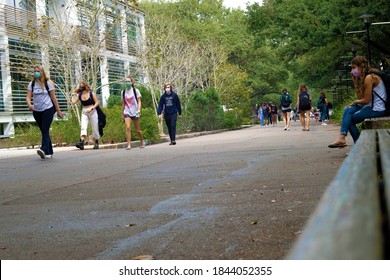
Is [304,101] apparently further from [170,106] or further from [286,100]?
[170,106]

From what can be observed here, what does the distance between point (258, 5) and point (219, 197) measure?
32.6 meters

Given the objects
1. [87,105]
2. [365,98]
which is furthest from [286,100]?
[365,98]

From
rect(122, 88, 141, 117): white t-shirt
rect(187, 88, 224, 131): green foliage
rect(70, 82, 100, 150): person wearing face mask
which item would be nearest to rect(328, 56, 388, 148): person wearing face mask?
rect(122, 88, 141, 117): white t-shirt

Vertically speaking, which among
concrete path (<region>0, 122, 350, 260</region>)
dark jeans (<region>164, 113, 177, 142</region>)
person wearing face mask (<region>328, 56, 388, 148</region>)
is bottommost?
concrete path (<region>0, 122, 350, 260</region>)

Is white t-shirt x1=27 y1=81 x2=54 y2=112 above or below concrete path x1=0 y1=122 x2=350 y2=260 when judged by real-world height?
above

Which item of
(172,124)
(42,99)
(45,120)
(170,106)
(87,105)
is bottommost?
(172,124)

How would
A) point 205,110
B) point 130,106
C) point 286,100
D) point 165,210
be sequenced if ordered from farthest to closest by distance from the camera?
point 205,110 < point 286,100 < point 130,106 < point 165,210

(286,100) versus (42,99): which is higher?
(42,99)

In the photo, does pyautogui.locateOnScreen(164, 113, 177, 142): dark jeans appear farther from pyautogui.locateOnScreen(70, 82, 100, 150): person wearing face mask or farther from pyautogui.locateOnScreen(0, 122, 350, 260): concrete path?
pyautogui.locateOnScreen(0, 122, 350, 260): concrete path

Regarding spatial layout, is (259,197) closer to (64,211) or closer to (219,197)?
(219,197)

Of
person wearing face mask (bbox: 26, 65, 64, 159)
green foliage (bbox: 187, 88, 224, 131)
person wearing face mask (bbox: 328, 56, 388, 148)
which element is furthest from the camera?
green foliage (bbox: 187, 88, 224, 131)

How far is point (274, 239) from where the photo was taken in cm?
355

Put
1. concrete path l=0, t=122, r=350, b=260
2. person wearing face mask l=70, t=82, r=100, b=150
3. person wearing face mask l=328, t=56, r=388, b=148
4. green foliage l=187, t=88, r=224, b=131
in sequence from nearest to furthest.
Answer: concrete path l=0, t=122, r=350, b=260 < person wearing face mask l=328, t=56, r=388, b=148 < person wearing face mask l=70, t=82, r=100, b=150 < green foliage l=187, t=88, r=224, b=131

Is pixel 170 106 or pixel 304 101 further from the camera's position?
pixel 304 101
